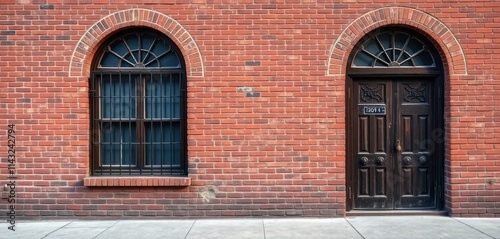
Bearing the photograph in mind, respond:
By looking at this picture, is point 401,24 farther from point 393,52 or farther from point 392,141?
point 392,141

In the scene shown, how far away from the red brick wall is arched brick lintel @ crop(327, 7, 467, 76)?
16 mm

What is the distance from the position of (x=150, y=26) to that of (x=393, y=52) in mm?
3981

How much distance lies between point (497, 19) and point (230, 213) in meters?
5.30

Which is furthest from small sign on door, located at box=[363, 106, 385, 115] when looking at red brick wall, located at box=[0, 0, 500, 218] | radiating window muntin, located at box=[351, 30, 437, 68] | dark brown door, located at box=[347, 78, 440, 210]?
radiating window muntin, located at box=[351, 30, 437, 68]

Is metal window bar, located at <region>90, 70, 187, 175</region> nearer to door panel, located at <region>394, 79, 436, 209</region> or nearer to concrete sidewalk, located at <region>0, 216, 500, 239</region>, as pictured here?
concrete sidewalk, located at <region>0, 216, 500, 239</region>

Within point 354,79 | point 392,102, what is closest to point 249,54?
point 354,79

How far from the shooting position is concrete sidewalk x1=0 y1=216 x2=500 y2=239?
6664 mm

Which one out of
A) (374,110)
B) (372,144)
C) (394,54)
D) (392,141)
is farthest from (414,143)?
(394,54)

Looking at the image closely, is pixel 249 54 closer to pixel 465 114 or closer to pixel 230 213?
pixel 230 213

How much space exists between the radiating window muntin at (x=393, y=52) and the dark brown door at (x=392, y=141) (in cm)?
26

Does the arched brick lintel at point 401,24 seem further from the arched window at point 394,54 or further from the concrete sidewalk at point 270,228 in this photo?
the concrete sidewalk at point 270,228

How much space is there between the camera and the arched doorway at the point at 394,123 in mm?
7812

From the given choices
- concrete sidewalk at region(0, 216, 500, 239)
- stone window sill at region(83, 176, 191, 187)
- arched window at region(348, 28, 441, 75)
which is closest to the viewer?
concrete sidewalk at region(0, 216, 500, 239)

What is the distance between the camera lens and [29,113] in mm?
7574
